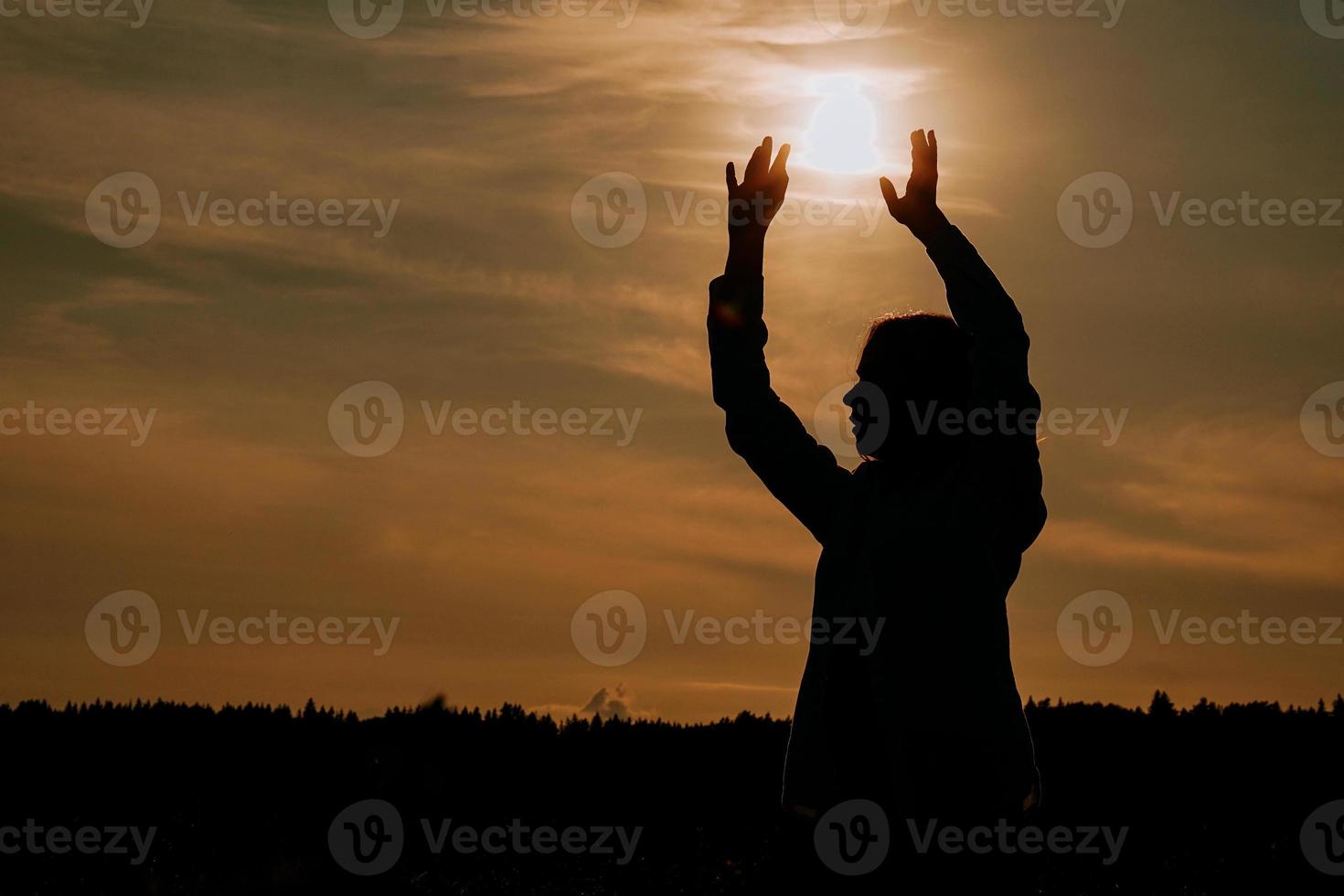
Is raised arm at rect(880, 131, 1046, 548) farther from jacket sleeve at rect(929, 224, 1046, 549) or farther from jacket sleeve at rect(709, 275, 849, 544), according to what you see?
jacket sleeve at rect(709, 275, 849, 544)

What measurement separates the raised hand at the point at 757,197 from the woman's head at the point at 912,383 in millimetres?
970

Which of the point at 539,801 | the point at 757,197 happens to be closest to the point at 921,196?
the point at 757,197

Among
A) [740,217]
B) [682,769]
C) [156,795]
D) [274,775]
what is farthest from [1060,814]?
[740,217]

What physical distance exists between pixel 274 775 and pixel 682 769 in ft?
14.7

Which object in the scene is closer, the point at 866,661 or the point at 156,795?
the point at 866,661

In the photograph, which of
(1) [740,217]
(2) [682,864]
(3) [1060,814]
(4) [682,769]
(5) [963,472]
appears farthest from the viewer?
(4) [682,769]

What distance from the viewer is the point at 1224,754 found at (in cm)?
1639

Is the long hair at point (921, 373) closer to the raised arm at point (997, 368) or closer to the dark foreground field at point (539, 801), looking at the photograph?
the raised arm at point (997, 368)

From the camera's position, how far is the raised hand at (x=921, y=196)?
474 cm

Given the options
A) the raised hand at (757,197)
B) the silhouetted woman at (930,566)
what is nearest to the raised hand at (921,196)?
the silhouetted woman at (930,566)

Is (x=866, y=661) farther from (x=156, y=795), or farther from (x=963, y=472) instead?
(x=156, y=795)

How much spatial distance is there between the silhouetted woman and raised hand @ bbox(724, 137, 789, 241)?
0.76 metres

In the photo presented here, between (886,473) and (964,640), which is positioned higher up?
(886,473)

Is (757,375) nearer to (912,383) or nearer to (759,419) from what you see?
(759,419)
